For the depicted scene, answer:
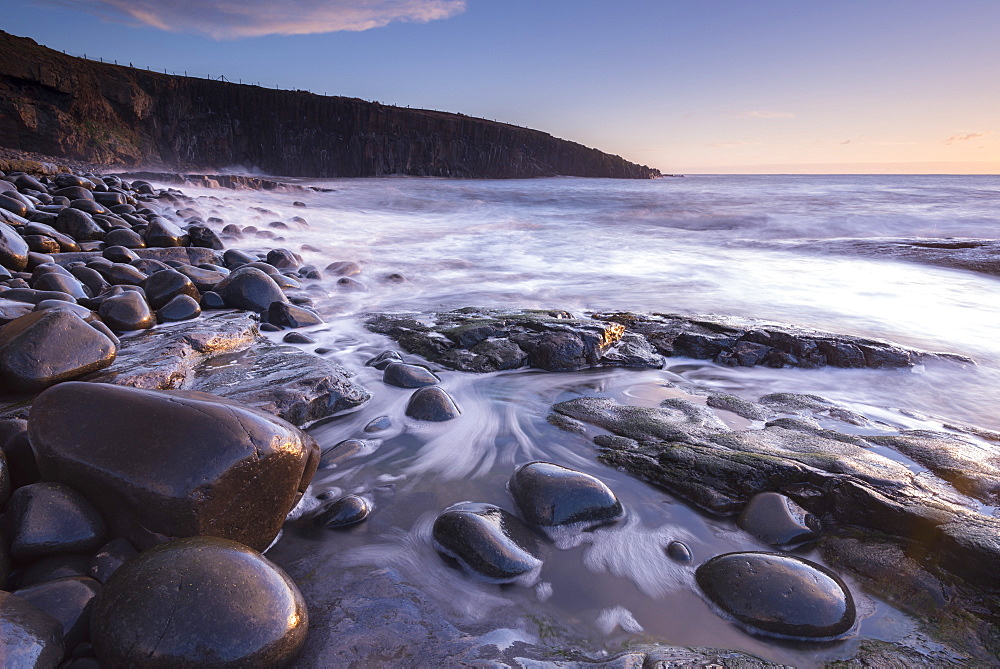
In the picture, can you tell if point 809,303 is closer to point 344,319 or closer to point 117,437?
point 344,319

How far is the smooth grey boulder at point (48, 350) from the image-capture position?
82.5 inches

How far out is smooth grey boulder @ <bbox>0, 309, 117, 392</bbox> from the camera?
210cm

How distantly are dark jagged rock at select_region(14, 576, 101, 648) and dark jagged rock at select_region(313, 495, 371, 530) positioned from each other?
26.3 inches

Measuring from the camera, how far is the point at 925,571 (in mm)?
1551

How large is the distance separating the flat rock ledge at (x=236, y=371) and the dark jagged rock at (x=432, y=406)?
292mm

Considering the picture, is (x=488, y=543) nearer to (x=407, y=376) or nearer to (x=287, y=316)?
(x=407, y=376)

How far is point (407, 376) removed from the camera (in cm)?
296

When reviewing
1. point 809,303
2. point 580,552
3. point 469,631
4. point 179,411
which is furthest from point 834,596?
point 809,303

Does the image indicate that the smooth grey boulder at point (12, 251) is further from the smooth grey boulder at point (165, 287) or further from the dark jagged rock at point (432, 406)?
the dark jagged rock at point (432, 406)

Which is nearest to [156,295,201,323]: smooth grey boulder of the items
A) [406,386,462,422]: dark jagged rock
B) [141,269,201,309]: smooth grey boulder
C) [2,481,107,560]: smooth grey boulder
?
[141,269,201,309]: smooth grey boulder

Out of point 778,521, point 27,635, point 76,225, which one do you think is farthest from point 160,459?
point 76,225

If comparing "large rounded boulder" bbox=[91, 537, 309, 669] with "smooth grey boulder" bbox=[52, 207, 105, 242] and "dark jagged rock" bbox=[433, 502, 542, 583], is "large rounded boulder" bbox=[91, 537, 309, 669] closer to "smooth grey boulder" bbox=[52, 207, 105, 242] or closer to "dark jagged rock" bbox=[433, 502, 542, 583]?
"dark jagged rock" bbox=[433, 502, 542, 583]

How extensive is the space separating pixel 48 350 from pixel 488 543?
6.72 ft

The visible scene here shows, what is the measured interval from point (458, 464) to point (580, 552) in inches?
28.5
